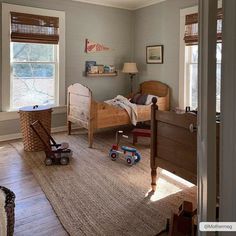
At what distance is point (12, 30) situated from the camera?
4324 mm

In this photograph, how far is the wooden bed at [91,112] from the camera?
156 inches

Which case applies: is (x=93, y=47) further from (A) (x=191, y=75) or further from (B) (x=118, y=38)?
(A) (x=191, y=75)

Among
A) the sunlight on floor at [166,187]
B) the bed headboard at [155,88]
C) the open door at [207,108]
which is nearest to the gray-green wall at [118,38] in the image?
the bed headboard at [155,88]

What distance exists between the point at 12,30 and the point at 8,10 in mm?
318

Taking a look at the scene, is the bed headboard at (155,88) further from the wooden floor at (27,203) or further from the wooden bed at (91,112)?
the wooden floor at (27,203)

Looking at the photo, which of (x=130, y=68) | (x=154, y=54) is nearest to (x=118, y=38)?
(x=130, y=68)

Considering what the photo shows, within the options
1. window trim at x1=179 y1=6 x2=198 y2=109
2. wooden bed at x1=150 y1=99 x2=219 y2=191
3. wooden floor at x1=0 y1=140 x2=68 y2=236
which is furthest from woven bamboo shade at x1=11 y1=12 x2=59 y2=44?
wooden bed at x1=150 y1=99 x2=219 y2=191

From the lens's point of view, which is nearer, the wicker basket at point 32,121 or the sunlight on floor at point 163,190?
the sunlight on floor at point 163,190

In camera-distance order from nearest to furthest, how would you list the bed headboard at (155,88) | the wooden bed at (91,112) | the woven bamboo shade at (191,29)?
the wooden bed at (91,112) < the woven bamboo shade at (191,29) < the bed headboard at (155,88)

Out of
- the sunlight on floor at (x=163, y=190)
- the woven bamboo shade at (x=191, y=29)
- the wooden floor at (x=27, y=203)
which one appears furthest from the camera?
the woven bamboo shade at (x=191, y=29)

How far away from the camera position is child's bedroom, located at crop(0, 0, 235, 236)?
200 cm

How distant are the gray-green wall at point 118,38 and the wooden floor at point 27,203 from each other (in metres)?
1.53

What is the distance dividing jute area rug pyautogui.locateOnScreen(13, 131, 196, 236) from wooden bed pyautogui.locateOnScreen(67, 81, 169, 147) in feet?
1.70

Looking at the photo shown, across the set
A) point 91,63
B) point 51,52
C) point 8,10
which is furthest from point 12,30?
point 91,63
